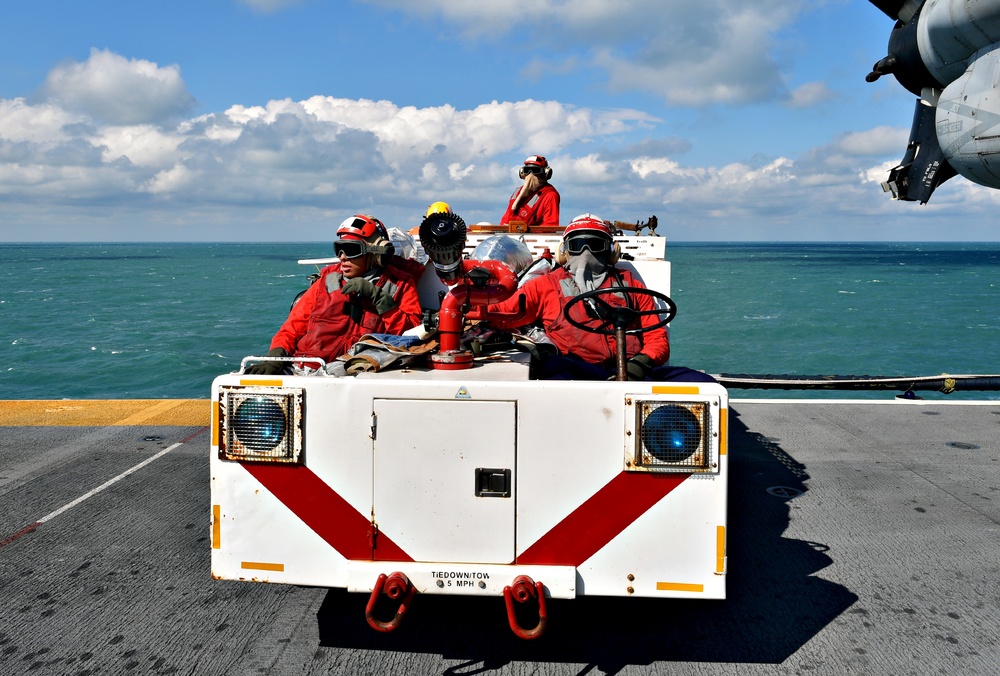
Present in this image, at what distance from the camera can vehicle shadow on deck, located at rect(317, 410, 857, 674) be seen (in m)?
3.75

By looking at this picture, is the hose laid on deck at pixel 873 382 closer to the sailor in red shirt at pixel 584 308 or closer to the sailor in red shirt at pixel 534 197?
the sailor in red shirt at pixel 534 197

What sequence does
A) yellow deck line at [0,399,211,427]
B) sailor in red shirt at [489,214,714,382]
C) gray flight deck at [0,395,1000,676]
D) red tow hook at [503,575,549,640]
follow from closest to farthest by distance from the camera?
red tow hook at [503,575,549,640] < gray flight deck at [0,395,1000,676] < sailor in red shirt at [489,214,714,382] < yellow deck line at [0,399,211,427]

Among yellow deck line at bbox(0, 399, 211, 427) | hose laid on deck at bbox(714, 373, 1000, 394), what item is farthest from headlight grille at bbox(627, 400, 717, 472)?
yellow deck line at bbox(0, 399, 211, 427)

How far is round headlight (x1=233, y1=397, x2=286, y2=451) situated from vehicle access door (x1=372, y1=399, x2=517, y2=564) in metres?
0.45

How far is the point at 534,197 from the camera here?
1031 centimetres

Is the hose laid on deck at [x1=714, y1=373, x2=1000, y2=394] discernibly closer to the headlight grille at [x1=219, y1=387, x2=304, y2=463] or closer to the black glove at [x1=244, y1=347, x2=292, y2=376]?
the black glove at [x1=244, y1=347, x2=292, y2=376]

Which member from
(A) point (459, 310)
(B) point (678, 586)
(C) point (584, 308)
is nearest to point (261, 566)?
(A) point (459, 310)

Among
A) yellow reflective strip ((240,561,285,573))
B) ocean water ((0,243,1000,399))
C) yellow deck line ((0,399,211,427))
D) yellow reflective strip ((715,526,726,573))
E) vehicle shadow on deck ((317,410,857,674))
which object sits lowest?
ocean water ((0,243,1000,399))

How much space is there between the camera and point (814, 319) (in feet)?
152

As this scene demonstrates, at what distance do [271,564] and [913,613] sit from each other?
3.33 meters

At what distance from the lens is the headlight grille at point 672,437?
3.28m

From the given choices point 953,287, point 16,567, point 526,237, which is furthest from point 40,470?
point 953,287

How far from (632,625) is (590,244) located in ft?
7.47

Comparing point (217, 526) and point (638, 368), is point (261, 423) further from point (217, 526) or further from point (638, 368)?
point (638, 368)
